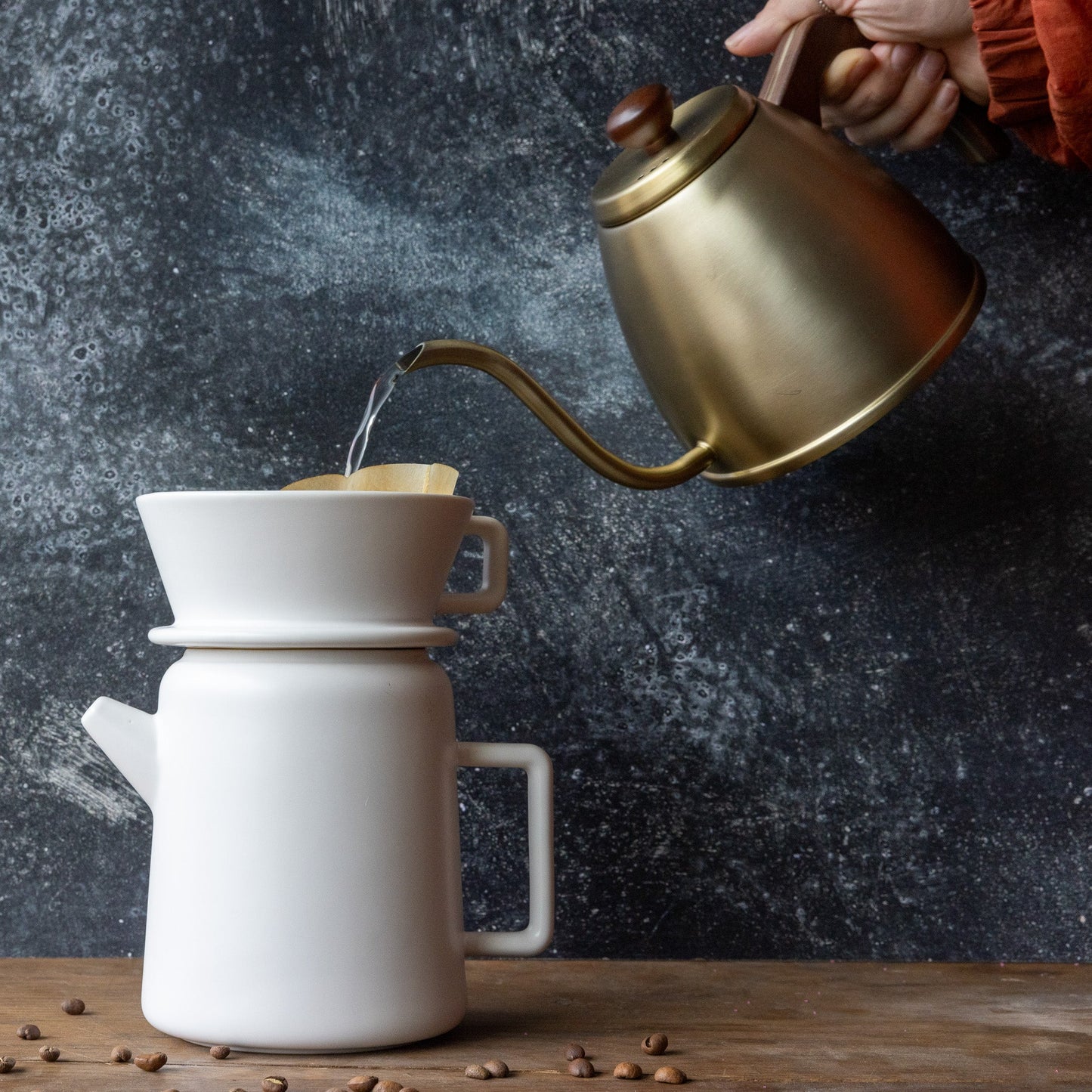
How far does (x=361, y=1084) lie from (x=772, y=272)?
1.47 ft

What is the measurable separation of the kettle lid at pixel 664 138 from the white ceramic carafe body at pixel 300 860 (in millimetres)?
282

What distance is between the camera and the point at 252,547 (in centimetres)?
58

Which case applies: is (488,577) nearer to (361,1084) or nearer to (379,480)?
(379,480)

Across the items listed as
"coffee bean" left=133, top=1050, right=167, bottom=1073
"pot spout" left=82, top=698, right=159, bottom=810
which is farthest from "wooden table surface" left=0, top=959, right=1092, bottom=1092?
"pot spout" left=82, top=698, right=159, bottom=810

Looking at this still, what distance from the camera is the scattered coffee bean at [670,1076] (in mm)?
568

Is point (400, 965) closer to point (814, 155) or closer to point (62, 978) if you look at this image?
point (62, 978)

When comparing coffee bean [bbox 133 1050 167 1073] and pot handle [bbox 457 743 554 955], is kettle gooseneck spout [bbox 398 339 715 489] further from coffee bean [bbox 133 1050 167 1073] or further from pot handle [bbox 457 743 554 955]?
coffee bean [bbox 133 1050 167 1073]

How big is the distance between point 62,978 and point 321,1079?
293 mm

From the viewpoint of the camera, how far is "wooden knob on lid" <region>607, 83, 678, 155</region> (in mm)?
632

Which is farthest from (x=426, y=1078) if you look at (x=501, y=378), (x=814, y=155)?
(x=814, y=155)

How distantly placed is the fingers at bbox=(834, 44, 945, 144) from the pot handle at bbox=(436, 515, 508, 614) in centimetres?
33

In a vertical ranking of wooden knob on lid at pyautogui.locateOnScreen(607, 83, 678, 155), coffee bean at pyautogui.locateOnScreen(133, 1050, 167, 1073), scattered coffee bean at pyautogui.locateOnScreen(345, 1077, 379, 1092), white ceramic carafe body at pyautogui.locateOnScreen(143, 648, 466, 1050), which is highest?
wooden knob on lid at pyautogui.locateOnScreen(607, 83, 678, 155)

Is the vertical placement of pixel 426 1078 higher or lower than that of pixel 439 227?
lower

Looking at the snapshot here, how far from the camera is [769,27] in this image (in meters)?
0.73
